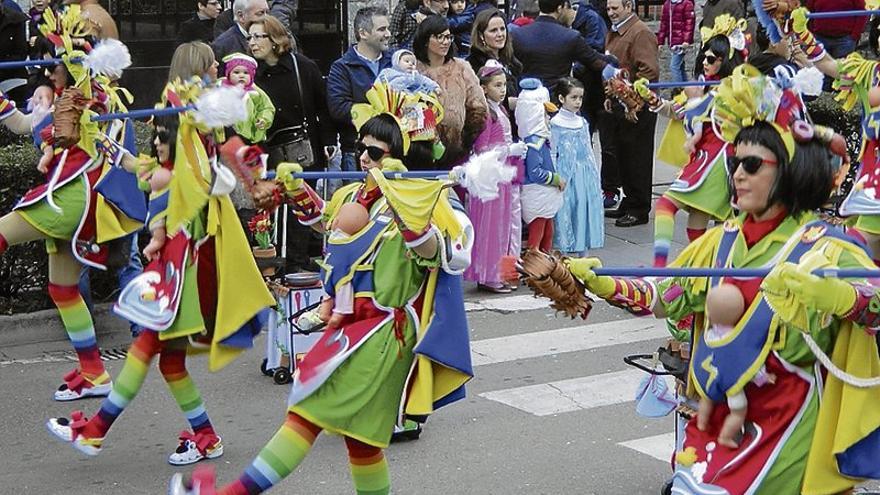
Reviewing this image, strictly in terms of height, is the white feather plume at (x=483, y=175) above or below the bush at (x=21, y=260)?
above

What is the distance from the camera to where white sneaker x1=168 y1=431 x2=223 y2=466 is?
268 inches

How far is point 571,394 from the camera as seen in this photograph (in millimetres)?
7887

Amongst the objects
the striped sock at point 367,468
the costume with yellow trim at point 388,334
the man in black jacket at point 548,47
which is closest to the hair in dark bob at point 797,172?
the costume with yellow trim at point 388,334

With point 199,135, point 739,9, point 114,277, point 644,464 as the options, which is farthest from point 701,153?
point 739,9

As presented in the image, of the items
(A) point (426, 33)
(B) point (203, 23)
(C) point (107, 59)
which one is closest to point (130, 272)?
(C) point (107, 59)

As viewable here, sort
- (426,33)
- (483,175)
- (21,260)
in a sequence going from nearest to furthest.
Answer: (483,175), (21,260), (426,33)

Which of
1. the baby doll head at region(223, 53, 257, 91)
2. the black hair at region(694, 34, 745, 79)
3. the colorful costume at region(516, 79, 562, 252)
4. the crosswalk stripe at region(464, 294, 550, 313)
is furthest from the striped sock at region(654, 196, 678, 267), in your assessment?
the baby doll head at region(223, 53, 257, 91)

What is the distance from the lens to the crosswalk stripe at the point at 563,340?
875cm

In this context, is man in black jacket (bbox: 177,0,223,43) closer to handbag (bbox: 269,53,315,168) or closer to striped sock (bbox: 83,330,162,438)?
handbag (bbox: 269,53,315,168)

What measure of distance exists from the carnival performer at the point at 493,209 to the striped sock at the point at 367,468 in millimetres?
4955

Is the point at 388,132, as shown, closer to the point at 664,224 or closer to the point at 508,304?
the point at 664,224

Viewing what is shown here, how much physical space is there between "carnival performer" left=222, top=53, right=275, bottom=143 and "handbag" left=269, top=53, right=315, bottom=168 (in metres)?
1.81

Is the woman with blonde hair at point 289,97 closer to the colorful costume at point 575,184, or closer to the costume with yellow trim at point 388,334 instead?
the colorful costume at point 575,184

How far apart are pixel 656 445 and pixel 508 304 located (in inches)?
124
